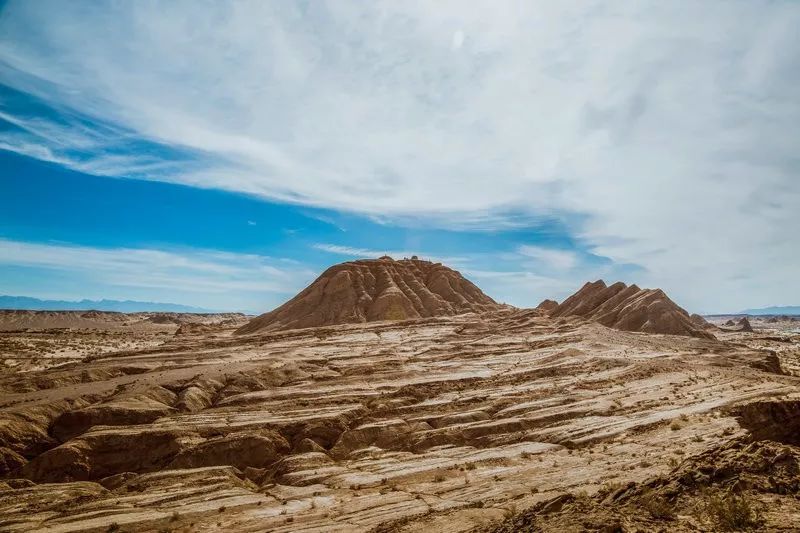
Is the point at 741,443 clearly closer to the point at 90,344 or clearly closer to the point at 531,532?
the point at 531,532

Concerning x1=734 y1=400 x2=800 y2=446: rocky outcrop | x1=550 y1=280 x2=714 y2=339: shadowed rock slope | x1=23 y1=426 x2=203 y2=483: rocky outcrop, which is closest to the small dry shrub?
x1=734 y1=400 x2=800 y2=446: rocky outcrop

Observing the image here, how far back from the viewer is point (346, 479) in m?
20.7

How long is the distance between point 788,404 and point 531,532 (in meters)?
19.3

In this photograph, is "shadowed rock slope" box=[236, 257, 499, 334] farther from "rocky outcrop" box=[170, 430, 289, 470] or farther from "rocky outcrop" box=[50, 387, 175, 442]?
"rocky outcrop" box=[170, 430, 289, 470]

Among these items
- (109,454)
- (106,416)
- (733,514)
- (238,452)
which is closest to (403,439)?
(238,452)

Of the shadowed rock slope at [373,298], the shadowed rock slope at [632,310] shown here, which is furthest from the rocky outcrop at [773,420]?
the shadowed rock slope at [373,298]

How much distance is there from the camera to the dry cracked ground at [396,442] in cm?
1133

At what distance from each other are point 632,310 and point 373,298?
4001cm

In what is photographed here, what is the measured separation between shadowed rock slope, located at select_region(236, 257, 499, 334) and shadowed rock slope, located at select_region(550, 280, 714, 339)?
16.8m

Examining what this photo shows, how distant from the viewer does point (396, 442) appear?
83.1ft

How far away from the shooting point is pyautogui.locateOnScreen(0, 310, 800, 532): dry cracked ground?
11.3m

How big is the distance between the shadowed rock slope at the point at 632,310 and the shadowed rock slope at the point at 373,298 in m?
16.8

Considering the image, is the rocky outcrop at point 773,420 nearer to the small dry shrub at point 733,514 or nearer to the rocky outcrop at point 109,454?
the small dry shrub at point 733,514

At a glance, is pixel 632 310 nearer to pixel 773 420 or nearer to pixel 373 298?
pixel 373 298
